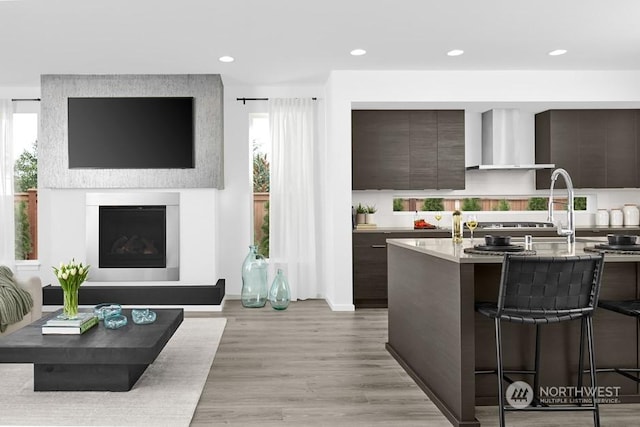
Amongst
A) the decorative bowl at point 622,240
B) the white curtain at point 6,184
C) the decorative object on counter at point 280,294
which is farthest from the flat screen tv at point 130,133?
the decorative bowl at point 622,240

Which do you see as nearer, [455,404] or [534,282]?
[534,282]

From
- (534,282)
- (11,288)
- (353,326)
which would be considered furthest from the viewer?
(353,326)

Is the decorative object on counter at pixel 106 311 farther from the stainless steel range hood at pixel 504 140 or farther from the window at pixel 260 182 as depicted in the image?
the stainless steel range hood at pixel 504 140

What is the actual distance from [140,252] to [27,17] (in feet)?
8.86

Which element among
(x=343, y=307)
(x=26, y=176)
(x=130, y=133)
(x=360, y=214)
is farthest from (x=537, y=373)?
(x=26, y=176)

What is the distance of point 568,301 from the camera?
7.96ft

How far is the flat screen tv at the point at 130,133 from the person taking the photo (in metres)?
5.70

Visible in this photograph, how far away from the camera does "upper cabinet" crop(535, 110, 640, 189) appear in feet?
20.2

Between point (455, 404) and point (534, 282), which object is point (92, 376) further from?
point (534, 282)

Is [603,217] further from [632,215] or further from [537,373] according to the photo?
[537,373]

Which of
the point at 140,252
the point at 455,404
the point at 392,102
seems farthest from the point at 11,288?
the point at 392,102

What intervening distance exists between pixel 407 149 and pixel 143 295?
11.5ft

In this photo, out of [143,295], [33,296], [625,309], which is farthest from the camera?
[143,295]

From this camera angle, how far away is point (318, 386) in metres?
3.19
